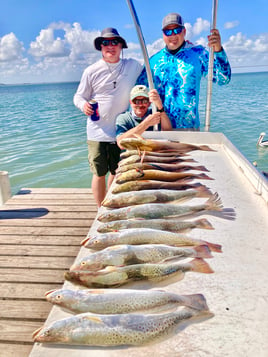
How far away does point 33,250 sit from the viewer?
4.11 m

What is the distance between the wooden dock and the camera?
9.15 ft

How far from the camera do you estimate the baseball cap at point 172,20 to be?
361cm

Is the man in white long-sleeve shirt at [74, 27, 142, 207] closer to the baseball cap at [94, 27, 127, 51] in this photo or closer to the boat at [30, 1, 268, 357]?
the baseball cap at [94, 27, 127, 51]

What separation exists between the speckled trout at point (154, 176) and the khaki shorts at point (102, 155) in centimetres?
181

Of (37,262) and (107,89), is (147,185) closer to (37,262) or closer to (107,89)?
(37,262)

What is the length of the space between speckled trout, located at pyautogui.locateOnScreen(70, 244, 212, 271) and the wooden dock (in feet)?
4.57

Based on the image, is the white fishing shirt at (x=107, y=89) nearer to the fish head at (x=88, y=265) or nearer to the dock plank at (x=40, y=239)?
the dock plank at (x=40, y=239)

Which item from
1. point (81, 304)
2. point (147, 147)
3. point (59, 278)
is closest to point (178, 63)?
point (147, 147)

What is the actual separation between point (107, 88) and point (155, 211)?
260cm

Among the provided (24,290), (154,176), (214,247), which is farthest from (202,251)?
(24,290)

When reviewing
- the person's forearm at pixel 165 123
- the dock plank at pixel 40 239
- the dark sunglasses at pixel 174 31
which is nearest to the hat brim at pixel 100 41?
the dark sunglasses at pixel 174 31

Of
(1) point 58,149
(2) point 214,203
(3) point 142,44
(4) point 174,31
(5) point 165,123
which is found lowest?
(1) point 58,149

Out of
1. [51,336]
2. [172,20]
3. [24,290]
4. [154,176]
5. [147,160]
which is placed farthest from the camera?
[172,20]

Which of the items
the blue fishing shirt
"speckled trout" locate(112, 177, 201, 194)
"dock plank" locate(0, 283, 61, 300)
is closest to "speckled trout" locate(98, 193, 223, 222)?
"speckled trout" locate(112, 177, 201, 194)
